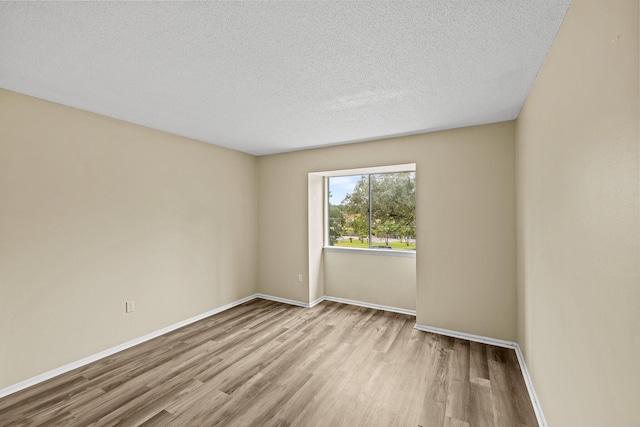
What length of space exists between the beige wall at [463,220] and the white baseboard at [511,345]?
0.06 metres

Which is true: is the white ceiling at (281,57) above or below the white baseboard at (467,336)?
above

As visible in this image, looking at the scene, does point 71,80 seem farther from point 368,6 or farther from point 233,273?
point 233,273

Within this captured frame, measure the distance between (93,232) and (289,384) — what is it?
2435 mm

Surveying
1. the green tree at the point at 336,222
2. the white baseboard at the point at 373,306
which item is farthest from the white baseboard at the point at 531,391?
the green tree at the point at 336,222

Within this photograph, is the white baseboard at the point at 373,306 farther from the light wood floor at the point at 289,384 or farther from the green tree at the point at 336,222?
the green tree at the point at 336,222

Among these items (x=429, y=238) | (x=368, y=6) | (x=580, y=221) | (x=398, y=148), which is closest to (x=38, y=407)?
(x=368, y=6)

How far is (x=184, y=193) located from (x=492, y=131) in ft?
12.7

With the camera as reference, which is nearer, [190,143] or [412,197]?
[190,143]

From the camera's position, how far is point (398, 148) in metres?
3.68

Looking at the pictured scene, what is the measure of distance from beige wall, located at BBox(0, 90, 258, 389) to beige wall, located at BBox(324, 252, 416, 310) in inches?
74.1

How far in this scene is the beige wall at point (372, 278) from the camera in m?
4.07

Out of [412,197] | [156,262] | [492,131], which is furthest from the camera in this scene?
[412,197]

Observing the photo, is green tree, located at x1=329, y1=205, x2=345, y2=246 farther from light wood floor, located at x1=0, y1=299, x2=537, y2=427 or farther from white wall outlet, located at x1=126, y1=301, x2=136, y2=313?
white wall outlet, located at x1=126, y1=301, x2=136, y2=313

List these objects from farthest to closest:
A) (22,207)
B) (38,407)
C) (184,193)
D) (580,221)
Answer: (184,193), (22,207), (38,407), (580,221)
